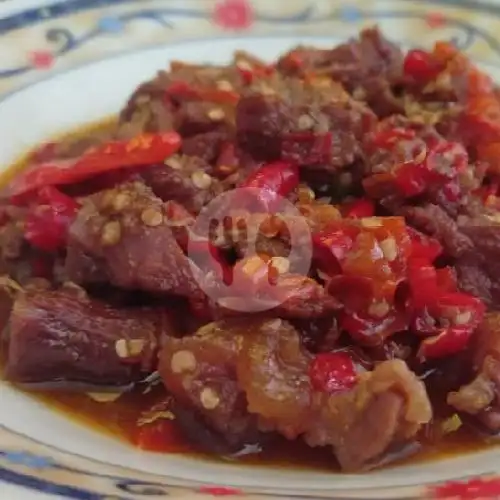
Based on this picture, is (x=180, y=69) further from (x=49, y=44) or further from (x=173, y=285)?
(x=173, y=285)

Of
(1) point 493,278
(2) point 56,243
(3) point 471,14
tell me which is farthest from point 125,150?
(3) point 471,14

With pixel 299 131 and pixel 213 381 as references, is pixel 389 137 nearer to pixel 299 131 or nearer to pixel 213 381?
pixel 299 131

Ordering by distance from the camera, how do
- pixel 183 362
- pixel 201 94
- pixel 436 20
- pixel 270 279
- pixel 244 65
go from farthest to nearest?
pixel 436 20 < pixel 244 65 < pixel 201 94 < pixel 270 279 < pixel 183 362

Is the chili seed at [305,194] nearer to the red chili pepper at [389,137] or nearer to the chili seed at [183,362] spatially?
the red chili pepper at [389,137]

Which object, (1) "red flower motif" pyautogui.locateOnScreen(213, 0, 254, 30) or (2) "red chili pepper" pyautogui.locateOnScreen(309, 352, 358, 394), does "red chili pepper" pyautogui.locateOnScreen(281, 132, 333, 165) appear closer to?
(2) "red chili pepper" pyautogui.locateOnScreen(309, 352, 358, 394)

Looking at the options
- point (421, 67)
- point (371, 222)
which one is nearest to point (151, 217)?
point (371, 222)

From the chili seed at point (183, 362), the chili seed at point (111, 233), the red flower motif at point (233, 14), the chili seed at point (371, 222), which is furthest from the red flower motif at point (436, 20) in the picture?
the chili seed at point (183, 362)

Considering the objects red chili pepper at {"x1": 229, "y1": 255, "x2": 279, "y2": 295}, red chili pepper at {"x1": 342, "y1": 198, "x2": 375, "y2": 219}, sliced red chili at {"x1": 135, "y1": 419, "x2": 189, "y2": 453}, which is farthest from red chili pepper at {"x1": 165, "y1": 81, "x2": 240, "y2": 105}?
sliced red chili at {"x1": 135, "y1": 419, "x2": 189, "y2": 453}
